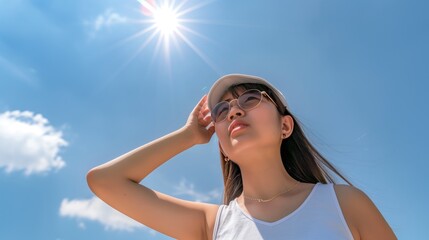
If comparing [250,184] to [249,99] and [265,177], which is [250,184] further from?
[249,99]

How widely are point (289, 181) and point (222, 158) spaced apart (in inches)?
36.8

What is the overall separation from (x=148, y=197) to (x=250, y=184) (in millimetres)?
1051

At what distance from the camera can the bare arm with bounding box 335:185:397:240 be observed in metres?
3.20

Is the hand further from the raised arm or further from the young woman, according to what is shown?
the raised arm

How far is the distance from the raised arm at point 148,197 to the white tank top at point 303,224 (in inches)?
10.3

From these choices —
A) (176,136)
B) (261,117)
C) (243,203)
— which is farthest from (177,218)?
(261,117)

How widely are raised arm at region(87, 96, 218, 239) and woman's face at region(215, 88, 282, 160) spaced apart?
2.10 ft

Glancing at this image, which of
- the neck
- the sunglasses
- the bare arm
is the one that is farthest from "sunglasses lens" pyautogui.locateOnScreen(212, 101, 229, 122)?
the bare arm

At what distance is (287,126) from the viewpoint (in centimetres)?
420

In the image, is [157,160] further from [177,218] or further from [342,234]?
[342,234]

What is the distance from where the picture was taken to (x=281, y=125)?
4.14 meters

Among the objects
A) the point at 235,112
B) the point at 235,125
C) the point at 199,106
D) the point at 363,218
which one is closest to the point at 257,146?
the point at 235,125

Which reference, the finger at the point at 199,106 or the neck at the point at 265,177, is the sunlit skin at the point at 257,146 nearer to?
the neck at the point at 265,177

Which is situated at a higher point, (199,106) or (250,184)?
(199,106)
